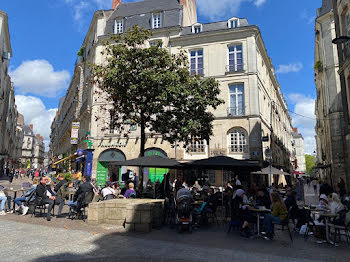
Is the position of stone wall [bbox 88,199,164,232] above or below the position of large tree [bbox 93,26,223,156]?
below

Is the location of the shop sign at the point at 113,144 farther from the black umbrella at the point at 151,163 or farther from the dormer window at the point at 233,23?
the dormer window at the point at 233,23

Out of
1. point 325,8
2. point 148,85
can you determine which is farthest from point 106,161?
point 325,8

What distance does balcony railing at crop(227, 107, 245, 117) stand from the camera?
2181cm

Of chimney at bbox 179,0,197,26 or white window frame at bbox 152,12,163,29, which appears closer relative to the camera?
white window frame at bbox 152,12,163,29

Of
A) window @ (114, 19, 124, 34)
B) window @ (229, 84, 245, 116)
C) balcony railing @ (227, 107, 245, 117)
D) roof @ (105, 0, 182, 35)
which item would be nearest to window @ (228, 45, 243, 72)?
window @ (229, 84, 245, 116)

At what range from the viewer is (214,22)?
24.5m

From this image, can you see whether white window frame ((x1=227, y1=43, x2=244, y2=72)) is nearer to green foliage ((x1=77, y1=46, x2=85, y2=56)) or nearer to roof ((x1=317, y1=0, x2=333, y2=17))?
roof ((x1=317, y1=0, x2=333, y2=17))

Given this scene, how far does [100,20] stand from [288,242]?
1092 inches

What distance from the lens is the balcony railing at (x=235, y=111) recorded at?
21.8 m

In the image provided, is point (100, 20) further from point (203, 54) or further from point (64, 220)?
point (64, 220)

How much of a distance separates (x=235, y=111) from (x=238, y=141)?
2.49 m

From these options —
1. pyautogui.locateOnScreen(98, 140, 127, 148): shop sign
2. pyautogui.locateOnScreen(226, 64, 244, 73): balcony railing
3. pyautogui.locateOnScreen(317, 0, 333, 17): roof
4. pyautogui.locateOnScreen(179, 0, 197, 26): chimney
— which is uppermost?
pyautogui.locateOnScreen(179, 0, 197, 26): chimney

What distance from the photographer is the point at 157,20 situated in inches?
1030

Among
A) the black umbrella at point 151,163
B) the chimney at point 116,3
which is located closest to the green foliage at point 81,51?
the chimney at point 116,3
